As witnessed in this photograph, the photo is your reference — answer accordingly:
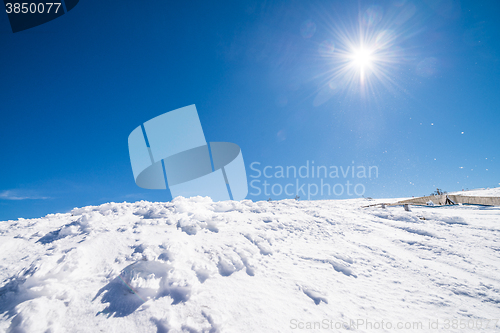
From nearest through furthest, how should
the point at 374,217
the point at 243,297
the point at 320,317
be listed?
the point at 320,317 < the point at 243,297 < the point at 374,217

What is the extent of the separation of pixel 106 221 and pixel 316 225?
6542 millimetres

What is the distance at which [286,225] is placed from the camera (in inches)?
253

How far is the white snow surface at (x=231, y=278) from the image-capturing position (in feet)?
8.70

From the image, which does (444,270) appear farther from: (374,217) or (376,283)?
(374,217)

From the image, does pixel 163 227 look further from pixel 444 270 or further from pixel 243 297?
pixel 444 270

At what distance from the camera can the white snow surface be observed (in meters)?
2.65

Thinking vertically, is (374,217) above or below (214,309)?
above

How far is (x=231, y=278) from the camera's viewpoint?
3.58 m

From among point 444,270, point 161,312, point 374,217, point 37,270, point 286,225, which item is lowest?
point 161,312

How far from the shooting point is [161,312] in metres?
2.66

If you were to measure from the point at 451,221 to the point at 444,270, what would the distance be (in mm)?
4952

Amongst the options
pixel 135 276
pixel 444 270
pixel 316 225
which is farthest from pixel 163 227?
pixel 444 270

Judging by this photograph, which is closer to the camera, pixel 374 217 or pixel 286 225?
pixel 286 225

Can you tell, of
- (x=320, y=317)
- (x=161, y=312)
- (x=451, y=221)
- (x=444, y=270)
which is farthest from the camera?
(x=451, y=221)
